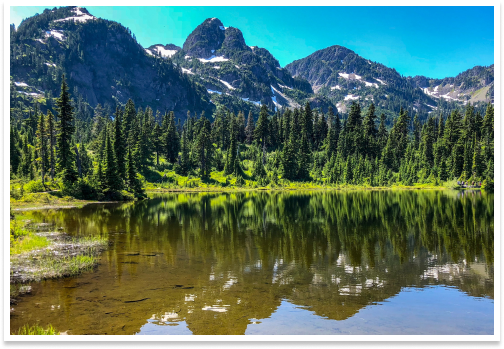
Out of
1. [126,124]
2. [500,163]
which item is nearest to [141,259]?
A: [500,163]

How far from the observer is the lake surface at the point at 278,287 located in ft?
39.3

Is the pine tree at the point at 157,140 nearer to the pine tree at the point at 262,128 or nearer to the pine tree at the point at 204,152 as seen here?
the pine tree at the point at 204,152

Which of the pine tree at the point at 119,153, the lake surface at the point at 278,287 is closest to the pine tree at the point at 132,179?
the pine tree at the point at 119,153

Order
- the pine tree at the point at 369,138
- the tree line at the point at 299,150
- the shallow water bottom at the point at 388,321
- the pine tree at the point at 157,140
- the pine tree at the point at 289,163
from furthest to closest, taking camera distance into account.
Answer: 1. the pine tree at the point at 369,138
2. the pine tree at the point at 289,163
3. the pine tree at the point at 157,140
4. the tree line at the point at 299,150
5. the shallow water bottom at the point at 388,321

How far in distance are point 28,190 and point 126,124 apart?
248ft


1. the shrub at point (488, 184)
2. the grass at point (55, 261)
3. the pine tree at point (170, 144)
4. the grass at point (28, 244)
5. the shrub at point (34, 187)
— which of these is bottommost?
the grass at point (55, 261)

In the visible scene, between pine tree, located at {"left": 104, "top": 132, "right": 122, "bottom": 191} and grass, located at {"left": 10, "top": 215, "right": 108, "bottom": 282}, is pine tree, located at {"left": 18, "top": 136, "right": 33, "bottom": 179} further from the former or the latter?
grass, located at {"left": 10, "top": 215, "right": 108, "bottom": 282}

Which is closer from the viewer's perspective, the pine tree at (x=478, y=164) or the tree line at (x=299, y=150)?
the pine tree at (x=478, y=164)

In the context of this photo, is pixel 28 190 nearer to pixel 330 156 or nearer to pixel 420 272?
pixel 420 272

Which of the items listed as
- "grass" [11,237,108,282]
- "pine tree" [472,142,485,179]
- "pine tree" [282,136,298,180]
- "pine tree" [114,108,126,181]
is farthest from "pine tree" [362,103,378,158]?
"grass" [11,237,108,282]

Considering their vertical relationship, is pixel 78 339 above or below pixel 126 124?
below

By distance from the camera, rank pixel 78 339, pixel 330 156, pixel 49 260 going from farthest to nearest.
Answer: pixel 330 156 → pixel 49 260 → pixel 78 339

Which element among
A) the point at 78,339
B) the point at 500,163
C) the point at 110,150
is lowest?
the point at 78,339

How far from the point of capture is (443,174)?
123 metres
